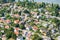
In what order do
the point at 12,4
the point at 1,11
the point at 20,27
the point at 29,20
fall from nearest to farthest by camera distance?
the point at 20,27 → the point at 29,20 → the point at 1,11 → the point at 12,4

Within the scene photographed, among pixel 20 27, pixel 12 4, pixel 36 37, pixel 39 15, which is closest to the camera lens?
pixel 36 37

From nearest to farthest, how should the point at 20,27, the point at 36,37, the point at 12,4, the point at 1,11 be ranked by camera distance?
the point at 36,37, the point at 20,27, the point at 1,11, the point at 12,4

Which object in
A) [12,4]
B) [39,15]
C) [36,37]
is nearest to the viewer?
[36,37]

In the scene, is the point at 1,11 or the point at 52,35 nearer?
the point at 52,35

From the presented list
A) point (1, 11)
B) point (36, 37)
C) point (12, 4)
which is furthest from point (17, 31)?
point (12, 4)

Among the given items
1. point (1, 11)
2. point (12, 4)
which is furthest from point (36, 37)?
→ point (12, 4)

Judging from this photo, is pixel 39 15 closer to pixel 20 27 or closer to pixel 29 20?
pixel 29 20

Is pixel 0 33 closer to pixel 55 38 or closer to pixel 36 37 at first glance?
pixel 36 37

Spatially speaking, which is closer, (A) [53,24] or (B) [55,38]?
(B) [55,38]
